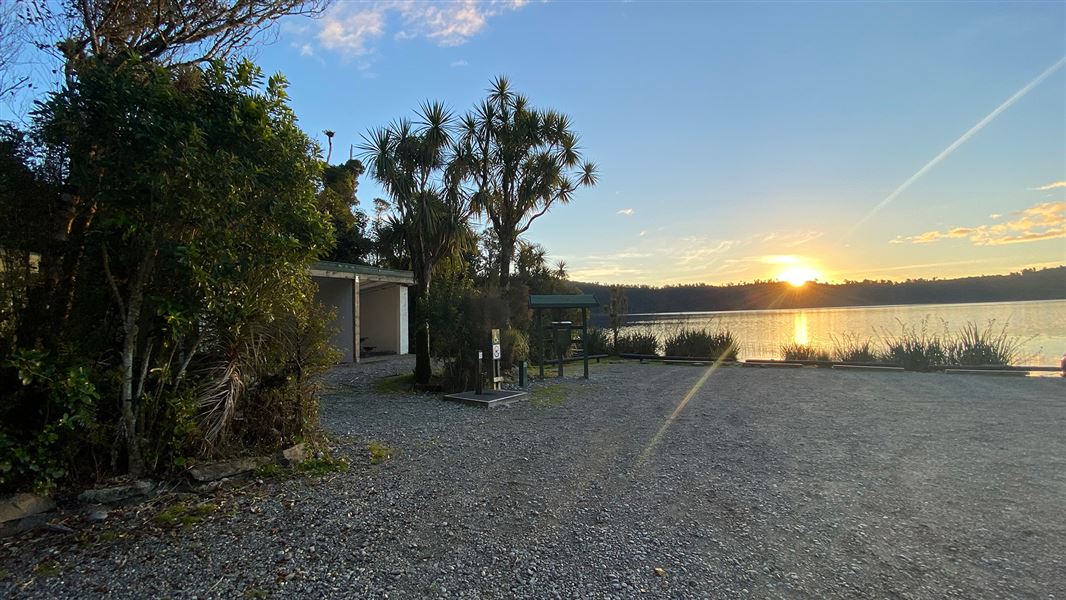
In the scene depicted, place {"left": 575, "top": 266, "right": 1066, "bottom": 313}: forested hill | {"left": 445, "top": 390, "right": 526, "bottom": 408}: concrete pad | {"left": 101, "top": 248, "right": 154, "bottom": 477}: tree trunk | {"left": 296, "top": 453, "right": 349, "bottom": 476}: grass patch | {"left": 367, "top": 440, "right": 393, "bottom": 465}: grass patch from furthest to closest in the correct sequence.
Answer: {"left": 575, "top": 266, "right": 1066, "bottom": 313}: forested hill
{"left": 445, "top": 390, "right": 526, "bottom": 408}: concrete pad
{"left": 367, "top": 440, "right": 393, "bottom": 465}: grass patch
{"left": 296, "top": 453, "right": 349, "bottom": 476}: grass patch
{"left": 101, "top": 248, "right": 154, "bottom": 477}: tree trunk

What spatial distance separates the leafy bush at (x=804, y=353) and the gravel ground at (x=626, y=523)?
8765mm

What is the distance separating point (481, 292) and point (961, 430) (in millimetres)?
7398

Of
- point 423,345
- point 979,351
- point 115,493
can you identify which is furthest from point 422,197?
point 979,351

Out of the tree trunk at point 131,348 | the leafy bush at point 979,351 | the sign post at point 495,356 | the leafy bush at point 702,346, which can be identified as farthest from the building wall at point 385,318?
the leafy bush at point 979,351

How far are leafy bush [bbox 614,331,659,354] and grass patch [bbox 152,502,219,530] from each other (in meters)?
15.1

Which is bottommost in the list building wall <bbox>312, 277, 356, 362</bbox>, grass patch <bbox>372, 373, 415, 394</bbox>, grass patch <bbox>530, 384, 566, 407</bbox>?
grass patch <bbox>530, 384, 566, 407</bbox>

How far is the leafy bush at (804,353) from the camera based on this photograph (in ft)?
49.3

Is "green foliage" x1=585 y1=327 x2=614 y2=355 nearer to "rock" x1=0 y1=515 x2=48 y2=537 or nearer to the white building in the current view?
the white building

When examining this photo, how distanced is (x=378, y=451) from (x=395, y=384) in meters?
5.21

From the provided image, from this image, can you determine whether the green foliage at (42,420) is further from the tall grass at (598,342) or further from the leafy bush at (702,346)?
the leafy bush at (702,346)

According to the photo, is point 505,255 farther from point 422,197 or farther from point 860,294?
point 860,294

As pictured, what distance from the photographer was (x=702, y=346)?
16531 millimetres

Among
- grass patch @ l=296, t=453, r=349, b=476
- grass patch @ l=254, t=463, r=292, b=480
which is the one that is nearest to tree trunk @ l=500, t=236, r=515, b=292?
grass patch @ l=296, t=453, r=349, b=476

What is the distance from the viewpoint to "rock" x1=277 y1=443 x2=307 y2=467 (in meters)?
4.53
